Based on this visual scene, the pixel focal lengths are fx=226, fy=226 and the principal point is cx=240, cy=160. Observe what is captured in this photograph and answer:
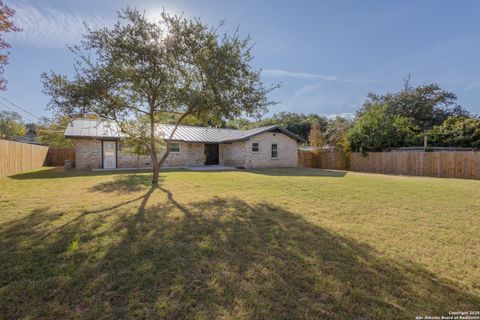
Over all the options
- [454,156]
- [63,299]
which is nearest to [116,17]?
Answer: [63,299]

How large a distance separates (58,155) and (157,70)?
19.1 m

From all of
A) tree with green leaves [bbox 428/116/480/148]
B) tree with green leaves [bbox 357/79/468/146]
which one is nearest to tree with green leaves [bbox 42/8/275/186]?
tree with green leaves [bbox 428/116/480/148]

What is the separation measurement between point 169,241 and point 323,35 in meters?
15.3

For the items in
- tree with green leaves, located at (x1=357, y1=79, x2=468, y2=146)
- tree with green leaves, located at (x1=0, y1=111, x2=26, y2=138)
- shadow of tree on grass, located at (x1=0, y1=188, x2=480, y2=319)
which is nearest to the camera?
shadow of tree on grass, located at (x1=0, y1=188, x2=480, y2=319)

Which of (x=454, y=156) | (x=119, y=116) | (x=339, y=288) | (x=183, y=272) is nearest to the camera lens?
(x=339, y=288)

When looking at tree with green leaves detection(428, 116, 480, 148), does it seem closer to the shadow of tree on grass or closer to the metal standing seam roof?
the metal standing seam roof

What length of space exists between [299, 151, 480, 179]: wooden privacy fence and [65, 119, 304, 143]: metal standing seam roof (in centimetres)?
432

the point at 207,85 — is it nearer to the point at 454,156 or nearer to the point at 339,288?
the point at 339,288

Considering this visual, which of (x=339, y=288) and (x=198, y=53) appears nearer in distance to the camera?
(x=339, y=288)

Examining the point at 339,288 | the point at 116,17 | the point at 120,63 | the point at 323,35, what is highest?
the point at 323,35

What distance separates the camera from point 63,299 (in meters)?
2.15

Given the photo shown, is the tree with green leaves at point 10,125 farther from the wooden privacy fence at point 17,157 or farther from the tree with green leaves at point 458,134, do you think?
the tree with green leaves at point 458,134

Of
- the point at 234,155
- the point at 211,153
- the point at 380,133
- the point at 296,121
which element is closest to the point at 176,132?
the point at 211,153

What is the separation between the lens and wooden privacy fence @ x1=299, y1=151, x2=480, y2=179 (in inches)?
512
